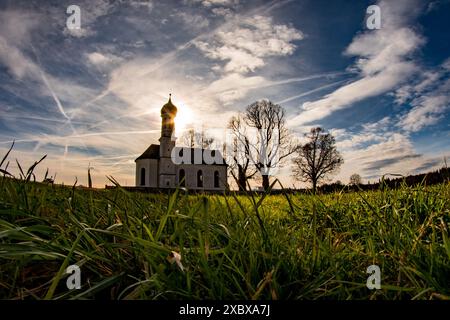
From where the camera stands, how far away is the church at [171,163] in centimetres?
5691

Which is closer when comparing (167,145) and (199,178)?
(167,145)

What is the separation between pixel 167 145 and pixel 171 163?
11.2 feet

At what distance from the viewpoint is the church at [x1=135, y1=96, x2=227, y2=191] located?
187 feet

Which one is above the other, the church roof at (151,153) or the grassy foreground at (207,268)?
the church roof at (151,153)

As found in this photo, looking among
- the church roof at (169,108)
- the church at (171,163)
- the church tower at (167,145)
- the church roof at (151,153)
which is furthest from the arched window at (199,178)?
the church roof at (169,108)

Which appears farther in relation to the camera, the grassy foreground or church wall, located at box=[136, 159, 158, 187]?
church wall, located at box=[136, 159, 158, 187]

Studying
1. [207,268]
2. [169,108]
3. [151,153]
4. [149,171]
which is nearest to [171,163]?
[149,171]

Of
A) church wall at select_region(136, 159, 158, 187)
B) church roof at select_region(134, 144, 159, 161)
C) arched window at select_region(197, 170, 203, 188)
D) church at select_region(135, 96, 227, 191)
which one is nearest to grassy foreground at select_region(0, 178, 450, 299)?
church at select_region(135, 96, 227, 191)

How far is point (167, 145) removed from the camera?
5894 centimetres

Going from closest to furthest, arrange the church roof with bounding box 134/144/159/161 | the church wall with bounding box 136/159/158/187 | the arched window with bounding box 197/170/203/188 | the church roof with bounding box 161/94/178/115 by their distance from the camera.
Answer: the church wall with bounding box 136/159/158/187 < the church roof with bounding box 134/144/159/161 < the church roof with bounding box 161/94/178/115 < the arched window with bounding box 197/170/203/188

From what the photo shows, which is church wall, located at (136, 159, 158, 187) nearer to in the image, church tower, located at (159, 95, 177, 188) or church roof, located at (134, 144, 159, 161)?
church roof, located at (134, 144, 159, 161)

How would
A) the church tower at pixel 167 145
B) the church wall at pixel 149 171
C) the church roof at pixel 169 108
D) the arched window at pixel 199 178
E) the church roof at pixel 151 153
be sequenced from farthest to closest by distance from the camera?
1. the arched window at pixel 199 178
2. the church roof at pixel 169 108
3. the church roof at pixel 151 153
4. the church tower at pixel 167 145
5. the church wall at pixel 149 171

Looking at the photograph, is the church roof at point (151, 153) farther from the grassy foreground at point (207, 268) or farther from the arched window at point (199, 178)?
the grassy foreground at point (207, 268)

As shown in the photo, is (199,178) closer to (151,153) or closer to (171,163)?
(171,163)
